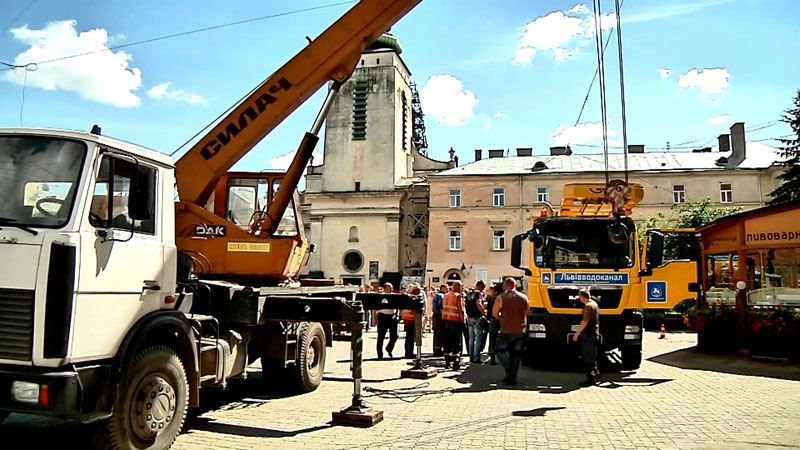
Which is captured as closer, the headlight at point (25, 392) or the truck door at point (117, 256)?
the headlight at point (25, 392)

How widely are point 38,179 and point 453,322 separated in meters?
9.69

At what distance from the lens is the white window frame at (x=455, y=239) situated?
4694 centimetres

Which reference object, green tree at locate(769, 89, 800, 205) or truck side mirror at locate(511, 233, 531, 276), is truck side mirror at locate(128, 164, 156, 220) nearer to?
truck side mirror at locate(511, 233, 531, 276)

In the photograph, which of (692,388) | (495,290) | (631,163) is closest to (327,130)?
(631,163)

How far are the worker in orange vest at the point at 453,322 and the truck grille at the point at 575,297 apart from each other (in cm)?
216

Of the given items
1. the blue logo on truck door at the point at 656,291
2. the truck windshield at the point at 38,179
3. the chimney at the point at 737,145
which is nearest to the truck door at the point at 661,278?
the blue logo on truck door at the point at 656,291

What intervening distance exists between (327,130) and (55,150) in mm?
48711

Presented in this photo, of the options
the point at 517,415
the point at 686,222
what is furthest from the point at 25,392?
the point at 686,222

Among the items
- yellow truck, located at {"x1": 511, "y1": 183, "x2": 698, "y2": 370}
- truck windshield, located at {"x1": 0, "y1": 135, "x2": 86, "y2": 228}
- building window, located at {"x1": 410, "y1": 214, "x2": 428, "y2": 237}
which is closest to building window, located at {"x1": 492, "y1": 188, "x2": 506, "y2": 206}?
building window, located at {"x1": 410, "y1": 214, "x2": 428, "y2": 237}

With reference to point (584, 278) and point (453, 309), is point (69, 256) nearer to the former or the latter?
point (584, 278)

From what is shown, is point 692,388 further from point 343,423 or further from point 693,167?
point 693,167

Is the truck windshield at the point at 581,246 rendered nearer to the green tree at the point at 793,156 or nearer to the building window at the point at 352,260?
the green tree at the point at 793,156

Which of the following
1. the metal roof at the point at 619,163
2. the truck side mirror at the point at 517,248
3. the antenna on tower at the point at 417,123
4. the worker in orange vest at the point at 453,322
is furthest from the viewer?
the antenna on tower at the point at 417,123

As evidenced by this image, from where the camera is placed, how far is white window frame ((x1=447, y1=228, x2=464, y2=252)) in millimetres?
46938
